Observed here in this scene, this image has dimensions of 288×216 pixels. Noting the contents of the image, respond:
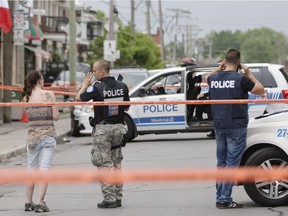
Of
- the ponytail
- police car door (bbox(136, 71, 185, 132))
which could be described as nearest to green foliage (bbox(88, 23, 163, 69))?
police car door (bbox(136, 71, 185, 132))

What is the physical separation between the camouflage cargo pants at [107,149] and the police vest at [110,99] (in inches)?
3.6

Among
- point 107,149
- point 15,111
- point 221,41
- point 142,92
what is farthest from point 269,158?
point 221,41

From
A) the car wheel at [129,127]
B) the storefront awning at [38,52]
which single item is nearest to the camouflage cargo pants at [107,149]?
the car wheel at [129,127]

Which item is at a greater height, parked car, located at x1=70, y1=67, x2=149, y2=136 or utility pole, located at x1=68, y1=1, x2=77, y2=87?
utility pole, located at x1=68, y1=1, x2=77, y2=87

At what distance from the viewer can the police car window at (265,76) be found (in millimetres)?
17969

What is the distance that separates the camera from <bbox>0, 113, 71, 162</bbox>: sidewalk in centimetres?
1692

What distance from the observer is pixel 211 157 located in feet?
49.0

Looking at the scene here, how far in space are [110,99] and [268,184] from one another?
229 cm

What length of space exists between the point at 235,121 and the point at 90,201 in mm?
2411

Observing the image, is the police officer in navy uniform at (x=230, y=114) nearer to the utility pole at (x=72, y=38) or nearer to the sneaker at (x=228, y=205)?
the sneaker at (x=228, y=205)

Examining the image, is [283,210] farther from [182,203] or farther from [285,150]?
[182,203]

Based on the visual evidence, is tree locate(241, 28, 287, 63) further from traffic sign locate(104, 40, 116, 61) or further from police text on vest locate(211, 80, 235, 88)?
police text on vest locate(211, 80, 235, 88)

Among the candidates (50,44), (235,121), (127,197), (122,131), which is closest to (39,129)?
(122,131)

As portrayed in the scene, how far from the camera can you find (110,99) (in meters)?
9.95
